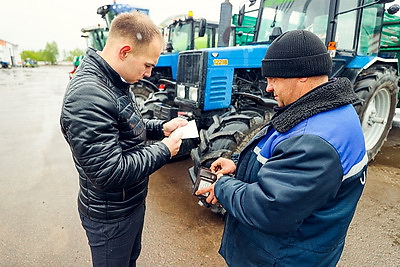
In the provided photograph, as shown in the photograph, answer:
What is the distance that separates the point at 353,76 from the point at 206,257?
10.3ft

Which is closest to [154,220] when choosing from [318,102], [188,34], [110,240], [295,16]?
[110,240]

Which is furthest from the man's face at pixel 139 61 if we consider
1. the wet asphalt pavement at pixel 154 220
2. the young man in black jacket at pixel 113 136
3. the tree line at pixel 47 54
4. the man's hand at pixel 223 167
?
the tree line at pixel 47 54

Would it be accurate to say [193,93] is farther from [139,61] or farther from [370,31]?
[370,31]

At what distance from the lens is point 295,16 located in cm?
342

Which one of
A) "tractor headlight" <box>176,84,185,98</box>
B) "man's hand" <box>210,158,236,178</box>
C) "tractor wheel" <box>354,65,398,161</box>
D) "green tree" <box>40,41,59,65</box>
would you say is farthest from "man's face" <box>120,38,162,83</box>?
"green tree" <box>40,41,59,65</box>

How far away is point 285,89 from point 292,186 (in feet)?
1.43

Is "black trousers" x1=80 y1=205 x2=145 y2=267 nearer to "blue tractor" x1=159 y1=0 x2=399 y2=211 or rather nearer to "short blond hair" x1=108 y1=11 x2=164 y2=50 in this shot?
"short blond hair" x1=108 y1=11 x2=164 y2=50

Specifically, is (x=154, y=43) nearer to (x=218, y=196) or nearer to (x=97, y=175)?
(x=97, y=175)

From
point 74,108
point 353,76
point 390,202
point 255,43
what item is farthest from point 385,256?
point 255,43

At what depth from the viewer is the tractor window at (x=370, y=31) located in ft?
12.0

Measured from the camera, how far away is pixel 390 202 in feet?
10.5

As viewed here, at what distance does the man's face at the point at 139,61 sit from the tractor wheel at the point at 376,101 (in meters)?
3.25

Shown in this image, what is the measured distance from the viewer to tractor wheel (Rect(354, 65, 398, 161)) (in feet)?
12.0

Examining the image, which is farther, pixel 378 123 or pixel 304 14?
pixel 378 123
